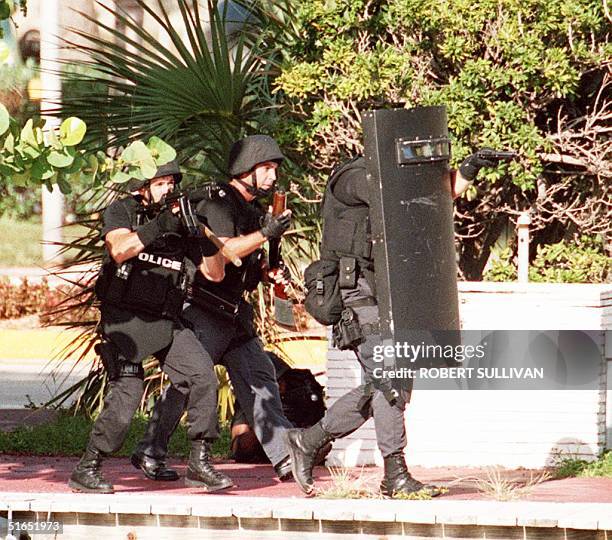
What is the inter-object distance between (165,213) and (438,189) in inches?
49.4

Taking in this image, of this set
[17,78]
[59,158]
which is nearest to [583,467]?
[59,158]

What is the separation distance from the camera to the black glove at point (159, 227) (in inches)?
259

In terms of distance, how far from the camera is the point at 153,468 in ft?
24.5

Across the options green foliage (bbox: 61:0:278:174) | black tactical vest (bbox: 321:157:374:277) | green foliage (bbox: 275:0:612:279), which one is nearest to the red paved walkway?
black tactical vest (bbox: 321:157:374:277)

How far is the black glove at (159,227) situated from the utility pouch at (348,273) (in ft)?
2.48

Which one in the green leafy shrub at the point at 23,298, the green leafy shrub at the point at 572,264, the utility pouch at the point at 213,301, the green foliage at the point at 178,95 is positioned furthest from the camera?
the green leafy shrub at the point at 23,298

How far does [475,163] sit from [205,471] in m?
1.94

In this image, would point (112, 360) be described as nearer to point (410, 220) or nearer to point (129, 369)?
point (129, 369)

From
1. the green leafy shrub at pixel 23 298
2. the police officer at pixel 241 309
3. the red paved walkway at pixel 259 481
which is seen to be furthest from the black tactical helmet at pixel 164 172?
the green leafy shrub at pixel 23 298

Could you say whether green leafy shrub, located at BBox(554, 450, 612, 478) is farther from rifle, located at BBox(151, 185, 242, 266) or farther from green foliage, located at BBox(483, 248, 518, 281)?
rifle, located at BBox(151, 185, 242, 266)

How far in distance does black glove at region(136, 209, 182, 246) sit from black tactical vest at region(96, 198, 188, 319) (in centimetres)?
22

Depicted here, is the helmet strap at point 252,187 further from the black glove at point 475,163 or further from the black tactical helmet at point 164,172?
the black glove at point 475,163

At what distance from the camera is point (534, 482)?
7.60 metres

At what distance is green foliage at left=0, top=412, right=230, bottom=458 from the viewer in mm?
9133
